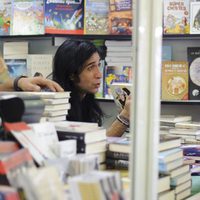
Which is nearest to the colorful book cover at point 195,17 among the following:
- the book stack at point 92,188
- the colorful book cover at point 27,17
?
the colorful book cover at point 27,17

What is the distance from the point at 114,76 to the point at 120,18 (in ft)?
1.54

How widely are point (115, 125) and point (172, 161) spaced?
1241 millimetres

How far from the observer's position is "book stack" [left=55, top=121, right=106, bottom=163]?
131cm

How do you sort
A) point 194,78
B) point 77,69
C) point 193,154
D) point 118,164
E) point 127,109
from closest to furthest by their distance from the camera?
point 118,164 → point 193,154 → point 127,109 → point 77,69 → point 194,78

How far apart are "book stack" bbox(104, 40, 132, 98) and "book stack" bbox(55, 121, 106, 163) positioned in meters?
2.26

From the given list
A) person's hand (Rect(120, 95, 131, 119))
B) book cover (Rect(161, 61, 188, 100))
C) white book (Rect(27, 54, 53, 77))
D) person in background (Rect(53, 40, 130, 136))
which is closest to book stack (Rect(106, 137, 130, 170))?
person's hand (Rect(120, 95, 131, 119))

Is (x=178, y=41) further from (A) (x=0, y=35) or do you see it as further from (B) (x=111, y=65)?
(A) (x=0, y=35)

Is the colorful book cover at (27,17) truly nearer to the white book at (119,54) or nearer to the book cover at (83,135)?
the white book at (119,54)

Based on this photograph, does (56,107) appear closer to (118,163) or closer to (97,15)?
(118,163)

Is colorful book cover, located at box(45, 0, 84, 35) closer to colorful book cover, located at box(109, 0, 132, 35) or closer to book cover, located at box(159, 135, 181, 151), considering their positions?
colorful book cover, located at box(109, 0, 132, 35)

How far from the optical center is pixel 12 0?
3828mm

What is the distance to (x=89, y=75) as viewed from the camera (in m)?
2.78

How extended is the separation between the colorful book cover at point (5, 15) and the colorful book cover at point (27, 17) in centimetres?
6

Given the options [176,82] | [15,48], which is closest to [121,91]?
[176,82]
